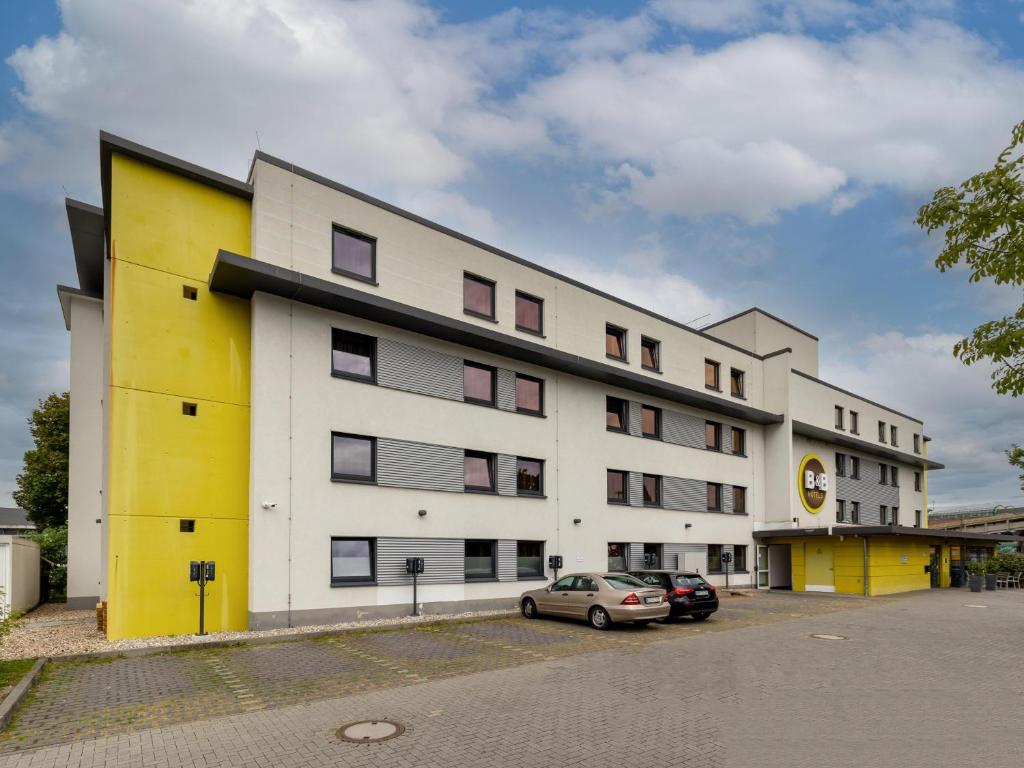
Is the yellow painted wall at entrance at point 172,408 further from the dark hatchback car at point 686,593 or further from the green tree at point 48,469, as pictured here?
the green tree at point 48,469

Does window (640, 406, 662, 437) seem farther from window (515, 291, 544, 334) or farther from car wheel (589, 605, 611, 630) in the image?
car wheel (589, 605, 611, 630)

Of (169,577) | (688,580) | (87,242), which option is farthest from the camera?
(87,242)

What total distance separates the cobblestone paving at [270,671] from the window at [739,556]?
13.3 meters

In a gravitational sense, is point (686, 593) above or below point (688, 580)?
below

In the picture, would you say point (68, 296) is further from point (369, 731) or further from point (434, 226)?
point (369, 731)

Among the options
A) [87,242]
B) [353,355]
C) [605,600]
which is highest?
[87,242]

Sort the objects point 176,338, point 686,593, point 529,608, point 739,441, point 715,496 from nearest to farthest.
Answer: point 176,338
point 686,593
point 529,608
point 715,496
point 739,441

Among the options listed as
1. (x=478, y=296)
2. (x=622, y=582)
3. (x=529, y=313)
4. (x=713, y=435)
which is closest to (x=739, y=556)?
(x=713, y=435)

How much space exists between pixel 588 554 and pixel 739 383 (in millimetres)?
13103

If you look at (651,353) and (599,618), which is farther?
(651,353)

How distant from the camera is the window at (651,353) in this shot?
88.5ft

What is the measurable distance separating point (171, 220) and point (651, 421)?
1839 centimetres

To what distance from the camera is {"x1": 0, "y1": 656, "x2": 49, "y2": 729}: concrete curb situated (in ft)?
27.8

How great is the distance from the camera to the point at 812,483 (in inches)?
1309
